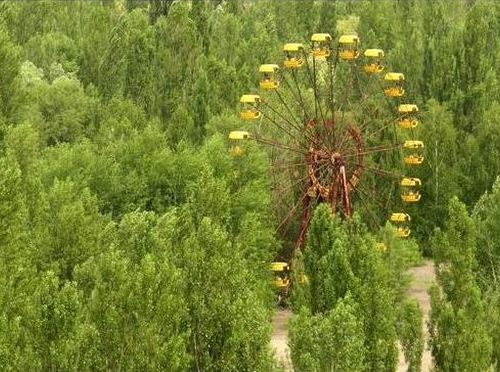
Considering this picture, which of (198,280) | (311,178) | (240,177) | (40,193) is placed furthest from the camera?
(240,177)

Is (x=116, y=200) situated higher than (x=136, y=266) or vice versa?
(x=136, y=266)

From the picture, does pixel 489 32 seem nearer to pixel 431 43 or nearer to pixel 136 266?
pixel 431 43

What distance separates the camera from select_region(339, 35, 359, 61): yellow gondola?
46.2 m

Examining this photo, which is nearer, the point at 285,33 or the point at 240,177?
the point at 240,177

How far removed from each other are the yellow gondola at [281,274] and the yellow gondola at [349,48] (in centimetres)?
800

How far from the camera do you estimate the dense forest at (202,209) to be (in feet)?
98.9

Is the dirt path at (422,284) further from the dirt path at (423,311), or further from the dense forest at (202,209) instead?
the dense forest at (202,209)

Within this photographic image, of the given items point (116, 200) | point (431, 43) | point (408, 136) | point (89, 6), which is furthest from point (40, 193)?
point (89, 6)

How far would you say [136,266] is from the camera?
3117 centimetres

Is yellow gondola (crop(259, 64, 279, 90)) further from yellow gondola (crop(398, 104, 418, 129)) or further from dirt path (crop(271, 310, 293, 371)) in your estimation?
dirt path (crop(271, 310, 293, 371))

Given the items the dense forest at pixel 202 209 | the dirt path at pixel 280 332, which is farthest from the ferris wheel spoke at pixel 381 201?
the dirt path at pixel 280 332

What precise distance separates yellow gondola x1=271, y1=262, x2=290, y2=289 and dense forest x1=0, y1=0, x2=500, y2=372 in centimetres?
60

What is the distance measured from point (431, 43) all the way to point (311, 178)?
27.2m

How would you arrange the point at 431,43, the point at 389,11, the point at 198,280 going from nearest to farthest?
the point at 198,280
the point at 431,43
the point at 389,11
